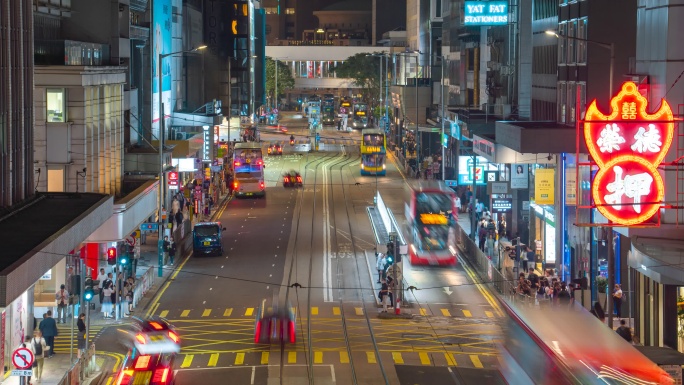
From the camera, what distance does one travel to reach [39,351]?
3394 cm

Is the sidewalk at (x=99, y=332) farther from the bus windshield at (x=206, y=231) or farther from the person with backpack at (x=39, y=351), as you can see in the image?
the bus windshield at (x=206, y=231)

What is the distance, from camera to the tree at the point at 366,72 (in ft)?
571

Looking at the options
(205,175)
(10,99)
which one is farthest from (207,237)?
(205,175)

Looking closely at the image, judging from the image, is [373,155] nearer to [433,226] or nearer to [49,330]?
[433,226]

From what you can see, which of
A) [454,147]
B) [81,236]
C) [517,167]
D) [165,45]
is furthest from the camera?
[454,147]

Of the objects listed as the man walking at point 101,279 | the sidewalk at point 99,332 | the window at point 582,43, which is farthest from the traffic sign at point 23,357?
the window at point 582,43

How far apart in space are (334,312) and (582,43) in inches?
543

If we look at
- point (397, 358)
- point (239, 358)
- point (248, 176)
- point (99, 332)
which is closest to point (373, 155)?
point (248, 176)

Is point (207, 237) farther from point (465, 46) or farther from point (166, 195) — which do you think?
point (465, 46)

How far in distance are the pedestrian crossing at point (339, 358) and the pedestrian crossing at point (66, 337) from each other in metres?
3.66

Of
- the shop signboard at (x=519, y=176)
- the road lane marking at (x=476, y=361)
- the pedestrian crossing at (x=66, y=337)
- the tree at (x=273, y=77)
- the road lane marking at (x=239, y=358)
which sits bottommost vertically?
the road lane marking at (x=476, y=361)

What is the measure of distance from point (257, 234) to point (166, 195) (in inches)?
257

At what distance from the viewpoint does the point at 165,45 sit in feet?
260

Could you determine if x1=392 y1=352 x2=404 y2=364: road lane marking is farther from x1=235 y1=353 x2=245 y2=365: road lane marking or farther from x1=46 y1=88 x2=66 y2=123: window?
x1=46 y1=88 x2=66 y2=123: window
